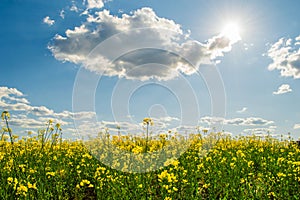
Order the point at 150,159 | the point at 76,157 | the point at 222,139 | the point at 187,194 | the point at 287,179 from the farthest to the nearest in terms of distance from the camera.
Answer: the point at 222,139
the point at 76,157
the point at 150,159
the point at 287,179
the point at 187,194

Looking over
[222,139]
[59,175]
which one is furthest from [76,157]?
[222,139]

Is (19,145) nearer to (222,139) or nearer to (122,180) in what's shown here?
(122,180)

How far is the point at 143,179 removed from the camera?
5.61 meters

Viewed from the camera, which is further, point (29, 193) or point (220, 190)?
point (220, 190)

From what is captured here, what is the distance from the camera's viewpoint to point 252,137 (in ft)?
43.8

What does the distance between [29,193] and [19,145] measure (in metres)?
5.14

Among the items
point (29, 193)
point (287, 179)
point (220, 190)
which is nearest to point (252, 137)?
point (287, 179)

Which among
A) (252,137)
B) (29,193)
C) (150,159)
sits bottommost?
(29,193)

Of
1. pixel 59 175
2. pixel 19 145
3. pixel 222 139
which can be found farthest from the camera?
pixel 222 139

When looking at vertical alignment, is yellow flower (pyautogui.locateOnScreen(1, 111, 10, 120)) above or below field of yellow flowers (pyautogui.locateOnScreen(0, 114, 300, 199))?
above

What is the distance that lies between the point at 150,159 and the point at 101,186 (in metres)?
1.82

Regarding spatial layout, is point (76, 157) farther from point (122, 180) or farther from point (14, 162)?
point (122, 180)

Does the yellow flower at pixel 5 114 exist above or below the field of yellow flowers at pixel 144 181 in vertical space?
above

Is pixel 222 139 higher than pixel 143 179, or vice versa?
A: pixel 222 139
